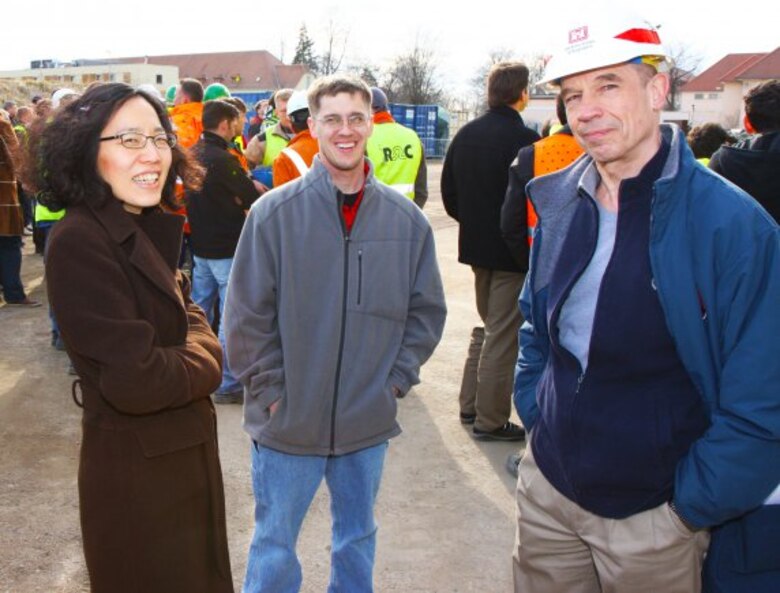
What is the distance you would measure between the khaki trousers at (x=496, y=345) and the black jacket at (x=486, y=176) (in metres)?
0.11

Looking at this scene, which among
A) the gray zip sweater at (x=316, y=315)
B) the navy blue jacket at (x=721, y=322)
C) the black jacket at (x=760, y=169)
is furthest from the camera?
the black jacket at (x=760, y=169)

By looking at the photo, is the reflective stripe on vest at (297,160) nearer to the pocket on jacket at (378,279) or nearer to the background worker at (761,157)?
the pocket on jacket at (378,279)

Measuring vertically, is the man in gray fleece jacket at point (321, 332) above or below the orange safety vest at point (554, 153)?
below

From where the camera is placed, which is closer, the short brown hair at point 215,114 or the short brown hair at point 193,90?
the short brown hair at point 215,114

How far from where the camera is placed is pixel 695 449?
6.39 feet

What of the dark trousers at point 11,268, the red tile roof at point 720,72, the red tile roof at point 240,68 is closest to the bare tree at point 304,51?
the red tile roof at point 240,68

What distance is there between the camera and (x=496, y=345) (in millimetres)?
4746

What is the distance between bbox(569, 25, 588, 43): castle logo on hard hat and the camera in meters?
2.05

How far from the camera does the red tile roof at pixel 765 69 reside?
67.3 meters

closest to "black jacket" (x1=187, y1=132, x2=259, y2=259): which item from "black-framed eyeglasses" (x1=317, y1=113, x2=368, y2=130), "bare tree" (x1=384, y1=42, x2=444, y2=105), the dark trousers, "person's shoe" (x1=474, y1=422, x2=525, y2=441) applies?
"person's shoe" (x1=474, y1=422, x2=525, y2=441)

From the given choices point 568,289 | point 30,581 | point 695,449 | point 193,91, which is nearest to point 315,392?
point 568,289

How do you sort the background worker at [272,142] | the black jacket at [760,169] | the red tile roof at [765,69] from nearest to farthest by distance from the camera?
the black jacket at [760,169] → the background worker at [272,142] → the red tile roof at [765,69]

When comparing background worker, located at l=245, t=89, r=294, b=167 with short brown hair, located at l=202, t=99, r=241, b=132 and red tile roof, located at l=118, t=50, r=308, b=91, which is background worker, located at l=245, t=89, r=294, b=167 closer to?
short brown hair, located at l=202, t=99, r=241, b=132

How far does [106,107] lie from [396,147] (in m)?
3.18
